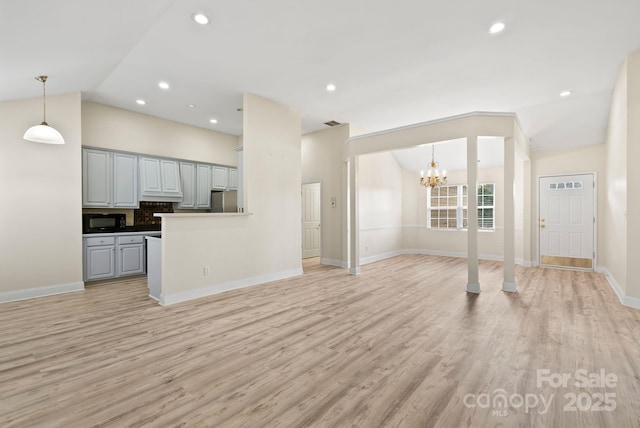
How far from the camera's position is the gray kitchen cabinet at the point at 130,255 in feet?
17.8

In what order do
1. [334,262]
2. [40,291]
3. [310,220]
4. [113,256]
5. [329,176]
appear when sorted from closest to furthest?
1. [40,291]
2. [113,256]
3. [334,262]
4. [329,176]
5. [310,220]

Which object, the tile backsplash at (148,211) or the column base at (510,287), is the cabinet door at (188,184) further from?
the column base at (510,287)

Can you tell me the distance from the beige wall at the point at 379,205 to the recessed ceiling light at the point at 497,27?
4.17 m

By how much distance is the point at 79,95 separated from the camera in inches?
190

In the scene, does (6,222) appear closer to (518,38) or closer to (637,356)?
(518,38)

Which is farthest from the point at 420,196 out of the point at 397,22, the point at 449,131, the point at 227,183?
the point at 397,22

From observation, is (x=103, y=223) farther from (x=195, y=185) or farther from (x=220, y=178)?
(x=220, y=178)

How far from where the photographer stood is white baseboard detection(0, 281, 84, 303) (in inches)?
165

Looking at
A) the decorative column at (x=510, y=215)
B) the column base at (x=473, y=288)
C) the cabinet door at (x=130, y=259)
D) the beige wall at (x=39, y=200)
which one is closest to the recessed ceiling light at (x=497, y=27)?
the decorative column at (x=510, y=215)

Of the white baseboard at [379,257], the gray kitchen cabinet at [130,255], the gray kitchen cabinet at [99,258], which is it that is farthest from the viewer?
the white baseboard at [379,257]

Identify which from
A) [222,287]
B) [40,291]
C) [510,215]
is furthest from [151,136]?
[510,215]

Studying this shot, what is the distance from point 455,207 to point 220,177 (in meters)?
6.58

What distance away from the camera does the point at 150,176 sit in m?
6.10

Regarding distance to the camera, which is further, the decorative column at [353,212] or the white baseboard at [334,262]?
the white baseboard at [334,262]
